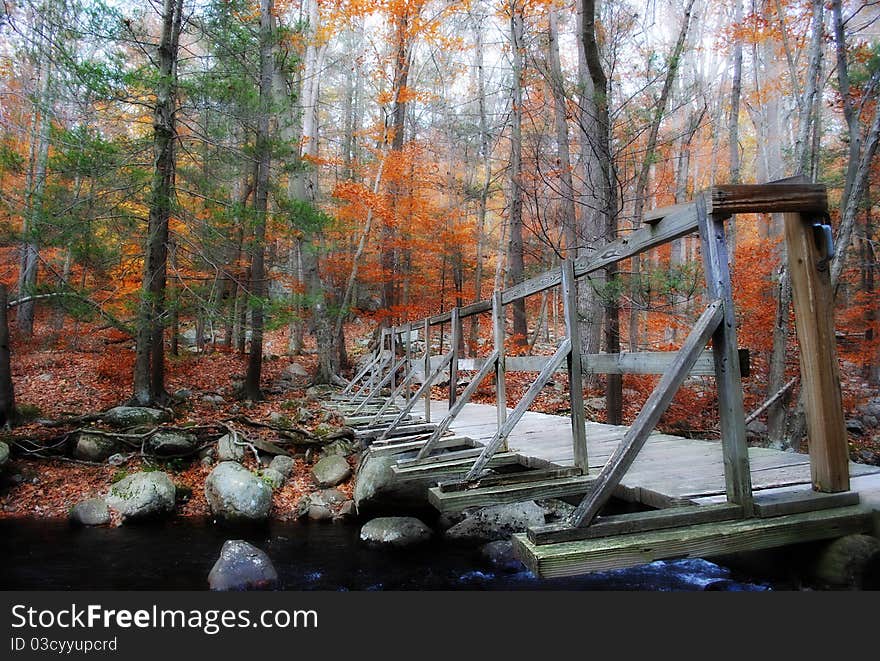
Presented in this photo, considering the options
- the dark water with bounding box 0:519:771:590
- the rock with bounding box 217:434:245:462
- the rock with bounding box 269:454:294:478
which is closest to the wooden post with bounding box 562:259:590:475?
the dark water with bounding box 0:519:771:590

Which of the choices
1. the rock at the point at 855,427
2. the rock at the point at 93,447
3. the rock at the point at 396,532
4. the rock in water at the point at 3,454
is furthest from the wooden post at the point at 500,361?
the rock at the point at 855,427

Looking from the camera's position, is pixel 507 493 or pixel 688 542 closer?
pixel 688 542

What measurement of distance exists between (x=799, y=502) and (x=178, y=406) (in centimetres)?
1109

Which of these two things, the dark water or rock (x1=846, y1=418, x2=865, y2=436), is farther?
rock (x1=846, y1=418, x2=865, y2=436)

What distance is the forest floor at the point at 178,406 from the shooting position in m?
7.32

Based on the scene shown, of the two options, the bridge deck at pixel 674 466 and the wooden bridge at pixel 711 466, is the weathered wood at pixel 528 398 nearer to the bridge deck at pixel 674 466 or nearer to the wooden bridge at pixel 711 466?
the wooden bridge at pixel 711 466

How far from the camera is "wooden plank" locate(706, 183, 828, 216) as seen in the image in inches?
106

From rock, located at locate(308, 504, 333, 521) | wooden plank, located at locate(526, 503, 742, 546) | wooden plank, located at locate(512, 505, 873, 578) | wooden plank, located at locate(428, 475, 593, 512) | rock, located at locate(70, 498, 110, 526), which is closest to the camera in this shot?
wooden plank, located at locate(512, 505, 873, 578)

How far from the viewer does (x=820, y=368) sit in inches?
113

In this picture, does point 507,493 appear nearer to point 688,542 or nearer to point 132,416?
point 688,542

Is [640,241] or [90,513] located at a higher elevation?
[640,241]

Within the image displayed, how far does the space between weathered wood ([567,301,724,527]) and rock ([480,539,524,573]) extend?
3.11 metres

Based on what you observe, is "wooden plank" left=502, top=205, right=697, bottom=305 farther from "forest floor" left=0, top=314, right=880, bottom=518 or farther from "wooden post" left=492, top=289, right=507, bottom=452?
"forest floor" left=0, top=314, right=880, bottom=518

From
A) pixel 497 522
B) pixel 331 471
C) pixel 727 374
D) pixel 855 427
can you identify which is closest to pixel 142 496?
pixel 331 471
